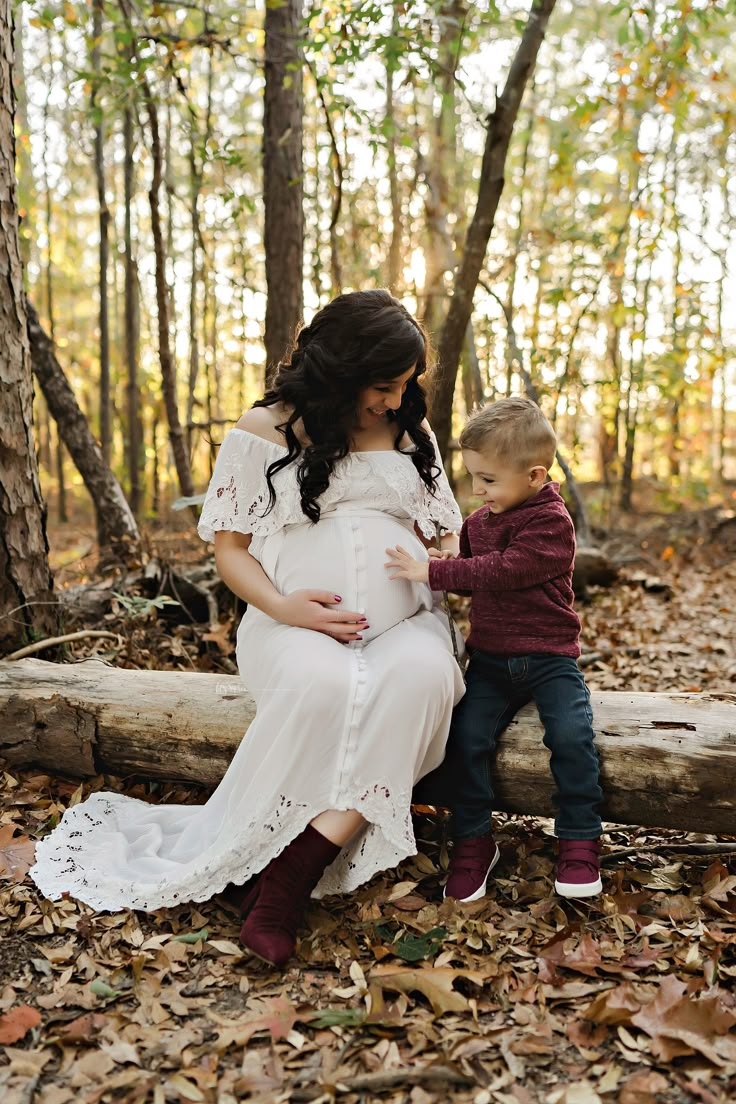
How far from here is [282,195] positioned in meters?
5.47

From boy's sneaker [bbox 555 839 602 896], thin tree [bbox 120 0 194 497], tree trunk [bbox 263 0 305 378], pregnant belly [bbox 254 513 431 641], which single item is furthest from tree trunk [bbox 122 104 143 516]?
boy's sneaker [bbox 555 839 602 896]

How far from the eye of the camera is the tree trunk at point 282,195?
5.42m

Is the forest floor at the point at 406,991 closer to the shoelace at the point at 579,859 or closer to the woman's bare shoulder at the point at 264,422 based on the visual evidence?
the shoelace at the point at 579,859

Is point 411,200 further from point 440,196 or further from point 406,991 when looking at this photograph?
point 406,991

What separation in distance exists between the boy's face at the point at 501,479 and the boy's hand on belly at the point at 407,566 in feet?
1.03

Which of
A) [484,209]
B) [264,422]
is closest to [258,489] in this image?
[264,422]

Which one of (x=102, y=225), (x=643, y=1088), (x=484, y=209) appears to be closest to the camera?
(x=643, y=1088)

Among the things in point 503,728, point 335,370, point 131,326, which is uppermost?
point 131,326

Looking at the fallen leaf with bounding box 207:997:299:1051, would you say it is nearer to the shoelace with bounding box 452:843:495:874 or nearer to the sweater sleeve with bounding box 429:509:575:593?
the shoelace with bounding box 452:843:495:874

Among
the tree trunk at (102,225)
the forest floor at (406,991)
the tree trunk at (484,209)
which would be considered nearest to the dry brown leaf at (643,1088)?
the forest floor at (406,991)

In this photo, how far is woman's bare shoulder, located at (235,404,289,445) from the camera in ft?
10.0

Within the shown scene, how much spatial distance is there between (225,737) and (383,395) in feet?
4.61

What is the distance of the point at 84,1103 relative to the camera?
1929mm

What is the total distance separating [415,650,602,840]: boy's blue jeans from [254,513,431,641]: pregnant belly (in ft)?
1.26
